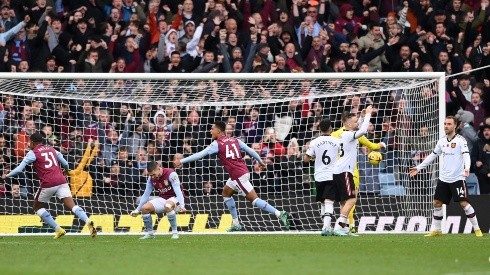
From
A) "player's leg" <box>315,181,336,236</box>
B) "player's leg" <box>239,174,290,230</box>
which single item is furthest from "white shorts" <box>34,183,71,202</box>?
"player's leg" <box>315,181,336,236</box>

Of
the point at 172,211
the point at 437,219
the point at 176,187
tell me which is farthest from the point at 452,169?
the point at 172,211

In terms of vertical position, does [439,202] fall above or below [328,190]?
below

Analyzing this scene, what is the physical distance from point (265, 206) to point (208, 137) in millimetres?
2377

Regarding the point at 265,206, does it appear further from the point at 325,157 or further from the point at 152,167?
the point at 152,167

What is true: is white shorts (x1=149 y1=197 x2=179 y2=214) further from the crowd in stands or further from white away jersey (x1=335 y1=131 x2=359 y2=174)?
white away jersey (x1=335 y1=131 x2=359 y2=174)

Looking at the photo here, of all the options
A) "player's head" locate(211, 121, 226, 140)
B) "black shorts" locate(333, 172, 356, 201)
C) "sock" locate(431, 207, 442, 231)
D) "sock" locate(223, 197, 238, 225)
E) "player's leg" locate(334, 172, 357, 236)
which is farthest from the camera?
"sock" locate(223, 197, 238, 225)

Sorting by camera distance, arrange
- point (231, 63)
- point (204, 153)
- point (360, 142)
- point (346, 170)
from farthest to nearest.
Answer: point (231, 63) < point (204, 153) < point (360, 142) < point (346, 170)

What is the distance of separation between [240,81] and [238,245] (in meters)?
5.67

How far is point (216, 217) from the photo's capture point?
71.5 feet

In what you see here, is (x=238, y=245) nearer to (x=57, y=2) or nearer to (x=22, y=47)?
(x=22, y=47)

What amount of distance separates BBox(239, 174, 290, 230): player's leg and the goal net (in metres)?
0.92

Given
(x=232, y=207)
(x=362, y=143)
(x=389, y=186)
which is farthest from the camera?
(x=389, y=186)

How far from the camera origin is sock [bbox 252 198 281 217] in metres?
20.7

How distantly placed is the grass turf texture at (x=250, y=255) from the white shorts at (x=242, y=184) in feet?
5.43
